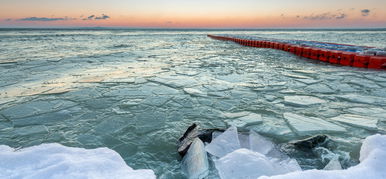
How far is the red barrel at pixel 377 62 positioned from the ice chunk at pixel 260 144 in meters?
6.06

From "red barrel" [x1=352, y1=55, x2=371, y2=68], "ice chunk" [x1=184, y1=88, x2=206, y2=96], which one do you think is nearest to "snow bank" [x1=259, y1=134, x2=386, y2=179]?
"ice chunk" [x1=184, y1=88, x2=206, y2=96]

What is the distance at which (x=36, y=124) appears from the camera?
285cm

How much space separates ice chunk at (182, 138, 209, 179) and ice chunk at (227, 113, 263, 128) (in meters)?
0.82

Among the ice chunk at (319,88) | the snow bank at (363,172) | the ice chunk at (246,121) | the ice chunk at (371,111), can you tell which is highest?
the snow bank at (363,172)

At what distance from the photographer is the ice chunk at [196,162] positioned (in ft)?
5.99

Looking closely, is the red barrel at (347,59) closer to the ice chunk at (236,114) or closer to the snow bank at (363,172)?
the ice chunk at (236,114)

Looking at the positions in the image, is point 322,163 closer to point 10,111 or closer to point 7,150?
point 7,150

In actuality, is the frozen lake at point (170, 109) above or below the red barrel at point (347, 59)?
below

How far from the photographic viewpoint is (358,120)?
9.32 feet

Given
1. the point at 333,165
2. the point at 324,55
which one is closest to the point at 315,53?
the point at 324,55

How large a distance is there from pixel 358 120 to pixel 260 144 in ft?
5.07

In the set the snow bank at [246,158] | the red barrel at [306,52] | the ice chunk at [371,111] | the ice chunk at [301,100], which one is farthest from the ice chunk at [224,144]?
the red barrel at [306,52]

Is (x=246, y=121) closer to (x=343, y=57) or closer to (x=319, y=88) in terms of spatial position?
(x=319, y=88)

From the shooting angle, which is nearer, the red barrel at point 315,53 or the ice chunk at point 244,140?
the ice chunk at point 244,140
